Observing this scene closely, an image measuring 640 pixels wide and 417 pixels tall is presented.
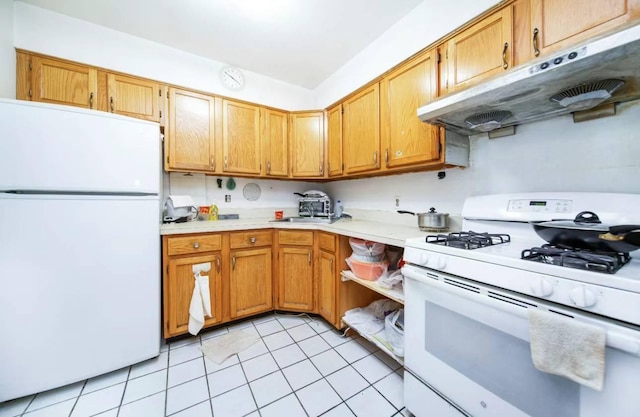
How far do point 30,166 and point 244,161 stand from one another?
132 cm

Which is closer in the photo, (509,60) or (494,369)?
(494,369)

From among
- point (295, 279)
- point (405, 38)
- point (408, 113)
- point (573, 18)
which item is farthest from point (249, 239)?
point (573, 18)

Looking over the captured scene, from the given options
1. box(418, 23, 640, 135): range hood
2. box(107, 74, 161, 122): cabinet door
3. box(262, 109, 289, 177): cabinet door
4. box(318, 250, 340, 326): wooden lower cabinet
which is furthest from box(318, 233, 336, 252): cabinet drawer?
box(107, 74, 161, 122): cabinet door

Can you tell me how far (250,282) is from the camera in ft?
6.65

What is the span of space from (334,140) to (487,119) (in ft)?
4.32

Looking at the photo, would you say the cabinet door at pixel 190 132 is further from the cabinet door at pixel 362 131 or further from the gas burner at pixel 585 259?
the gas burner at pixel 585 259

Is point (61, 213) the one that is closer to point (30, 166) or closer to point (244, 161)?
point (30, 166)

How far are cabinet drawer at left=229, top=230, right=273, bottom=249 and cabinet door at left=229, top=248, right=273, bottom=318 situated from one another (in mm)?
53

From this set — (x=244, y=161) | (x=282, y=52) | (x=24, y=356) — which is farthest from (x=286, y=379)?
(x=282, y=52)

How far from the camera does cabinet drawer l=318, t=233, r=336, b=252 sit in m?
1.87

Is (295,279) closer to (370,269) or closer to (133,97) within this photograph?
(370,269)

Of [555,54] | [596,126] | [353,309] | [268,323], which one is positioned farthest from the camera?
[268,323]

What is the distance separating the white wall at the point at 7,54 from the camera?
4.80ft

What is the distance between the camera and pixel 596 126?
1.06 metres
